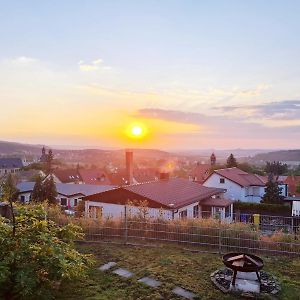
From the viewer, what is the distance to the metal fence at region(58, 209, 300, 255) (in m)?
9.12

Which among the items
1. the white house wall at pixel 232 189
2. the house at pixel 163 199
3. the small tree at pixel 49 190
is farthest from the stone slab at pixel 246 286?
the white house wall at pixel 232 189

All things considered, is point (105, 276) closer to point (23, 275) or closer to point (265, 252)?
point (23, 275)

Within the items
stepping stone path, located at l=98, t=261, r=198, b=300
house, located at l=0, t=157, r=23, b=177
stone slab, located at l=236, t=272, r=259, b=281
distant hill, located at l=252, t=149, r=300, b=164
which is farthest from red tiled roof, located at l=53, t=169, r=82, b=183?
distant hill, located at l=252, t=149, r=300, b=164

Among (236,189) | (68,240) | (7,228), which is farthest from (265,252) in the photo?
(236,189)

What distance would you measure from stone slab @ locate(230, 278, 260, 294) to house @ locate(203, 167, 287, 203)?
25414 mm

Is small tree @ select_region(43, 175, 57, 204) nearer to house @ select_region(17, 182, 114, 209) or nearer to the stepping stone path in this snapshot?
house @ select_region(17, 182, 114, 209)

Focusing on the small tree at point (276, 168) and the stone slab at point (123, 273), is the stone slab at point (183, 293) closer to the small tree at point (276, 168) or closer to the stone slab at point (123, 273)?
the stone slab at point (123, 273)

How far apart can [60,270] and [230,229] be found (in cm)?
506

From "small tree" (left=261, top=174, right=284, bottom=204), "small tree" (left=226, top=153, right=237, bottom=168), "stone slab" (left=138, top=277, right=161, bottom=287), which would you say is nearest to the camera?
"stone slab" (left=138, top=277, right=161, bottom=287)

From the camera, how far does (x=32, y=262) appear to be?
5.82 meters

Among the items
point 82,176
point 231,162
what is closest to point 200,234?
point 231,162

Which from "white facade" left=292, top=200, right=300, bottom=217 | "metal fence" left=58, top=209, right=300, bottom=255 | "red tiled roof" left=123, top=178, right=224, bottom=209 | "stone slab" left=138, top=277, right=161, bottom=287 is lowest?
"white facade" left=292, top=200, right=300, bottom=217

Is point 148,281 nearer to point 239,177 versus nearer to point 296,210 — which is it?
point 296,210

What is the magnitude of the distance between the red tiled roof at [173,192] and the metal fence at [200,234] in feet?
17.8
